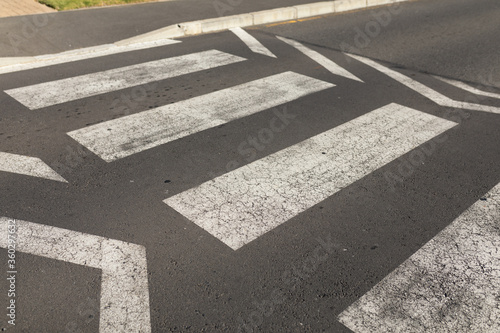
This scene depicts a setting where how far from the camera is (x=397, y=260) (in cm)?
373

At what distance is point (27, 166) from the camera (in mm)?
4828

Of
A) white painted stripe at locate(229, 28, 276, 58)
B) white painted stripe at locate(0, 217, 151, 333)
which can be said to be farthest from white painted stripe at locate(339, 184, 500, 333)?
white painted stripe at locate(229, 28, 276, 58)

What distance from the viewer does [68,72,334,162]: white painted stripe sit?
17.5 ft

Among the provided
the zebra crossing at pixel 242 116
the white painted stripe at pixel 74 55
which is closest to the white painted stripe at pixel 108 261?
the zebra crossing at pixel 242 116

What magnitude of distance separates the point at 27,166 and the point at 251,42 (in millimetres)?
5448

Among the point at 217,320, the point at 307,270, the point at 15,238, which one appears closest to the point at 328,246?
the point at 307,270

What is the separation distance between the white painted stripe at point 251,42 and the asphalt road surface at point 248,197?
1.98ft

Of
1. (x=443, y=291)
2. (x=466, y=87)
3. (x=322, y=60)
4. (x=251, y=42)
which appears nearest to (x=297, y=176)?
(x=443, y=291)

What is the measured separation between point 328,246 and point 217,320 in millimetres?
1139

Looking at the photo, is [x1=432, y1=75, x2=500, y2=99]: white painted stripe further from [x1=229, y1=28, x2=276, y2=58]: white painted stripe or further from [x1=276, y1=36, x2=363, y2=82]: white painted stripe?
[x1=229, y1=28, x2=276, y2=58]: white painted stripe

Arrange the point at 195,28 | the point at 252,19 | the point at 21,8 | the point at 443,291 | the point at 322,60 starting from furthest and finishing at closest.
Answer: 1. the point at 252,19
2. the point at 21,8
3. the point at 195,28
4. the point at 322,60
5. the point at 443,291

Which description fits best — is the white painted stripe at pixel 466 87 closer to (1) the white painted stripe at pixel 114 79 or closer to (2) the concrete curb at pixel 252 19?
(1) the white painted stripe at pixel 114 79

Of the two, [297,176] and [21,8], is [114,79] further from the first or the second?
[21,8]

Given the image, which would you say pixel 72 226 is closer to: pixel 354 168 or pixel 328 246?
pixel 328 246
